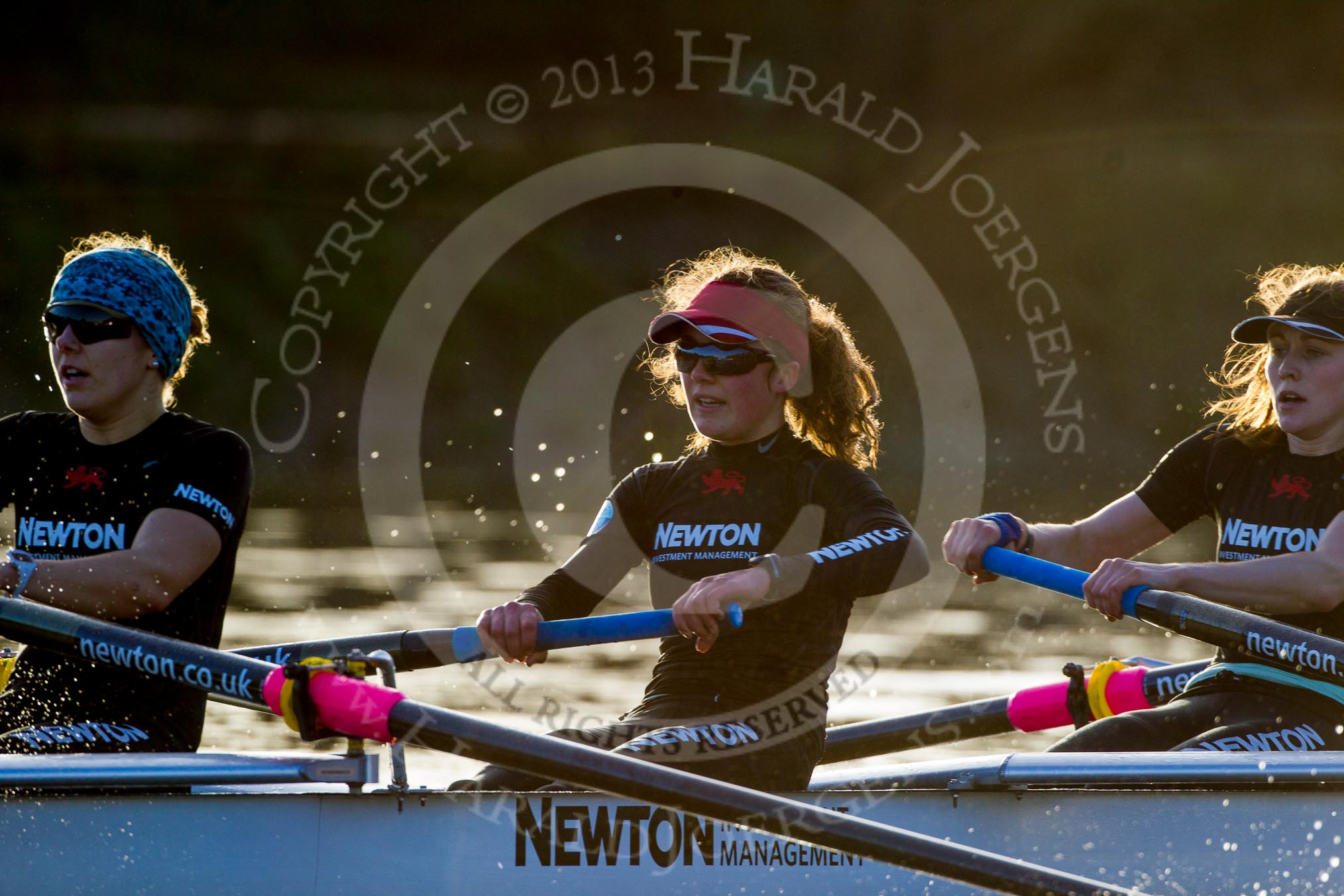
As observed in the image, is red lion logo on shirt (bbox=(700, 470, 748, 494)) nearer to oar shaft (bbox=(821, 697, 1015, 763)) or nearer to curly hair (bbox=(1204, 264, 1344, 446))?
oar shaft (bbox=(821, 697, 1015, 763))

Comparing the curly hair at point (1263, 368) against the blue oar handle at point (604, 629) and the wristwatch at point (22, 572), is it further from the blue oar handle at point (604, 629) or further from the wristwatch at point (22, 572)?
the wristwatch at point (22, 572)

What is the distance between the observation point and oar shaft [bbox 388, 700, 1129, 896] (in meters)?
3.42

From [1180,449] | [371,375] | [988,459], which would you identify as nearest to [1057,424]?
[988,459]

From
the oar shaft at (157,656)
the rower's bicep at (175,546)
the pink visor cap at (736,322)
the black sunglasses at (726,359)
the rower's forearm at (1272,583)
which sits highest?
the pink visor cap at (736,322)

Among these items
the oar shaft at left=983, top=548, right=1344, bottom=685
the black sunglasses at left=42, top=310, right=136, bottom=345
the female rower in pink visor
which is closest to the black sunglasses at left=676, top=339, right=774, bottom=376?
the female rower in pink visor

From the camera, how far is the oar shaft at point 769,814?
3.42 m

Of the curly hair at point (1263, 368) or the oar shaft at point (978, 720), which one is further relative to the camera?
the oar shaft at point (978, 720)

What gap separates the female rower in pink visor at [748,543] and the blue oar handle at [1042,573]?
478mm

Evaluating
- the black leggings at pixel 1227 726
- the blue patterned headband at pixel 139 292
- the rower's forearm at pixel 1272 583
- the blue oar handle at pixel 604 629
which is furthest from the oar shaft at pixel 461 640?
the rower's forearm at pixel 1272 583

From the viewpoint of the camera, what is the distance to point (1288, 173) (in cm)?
2853

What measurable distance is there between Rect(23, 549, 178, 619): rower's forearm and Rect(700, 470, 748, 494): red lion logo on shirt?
4.33ft

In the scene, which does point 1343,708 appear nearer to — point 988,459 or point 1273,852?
point 1273,852

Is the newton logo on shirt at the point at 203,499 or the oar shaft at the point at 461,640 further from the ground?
the newton logo on shirt at the point at 203,499

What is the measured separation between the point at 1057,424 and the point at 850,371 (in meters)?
25.6
